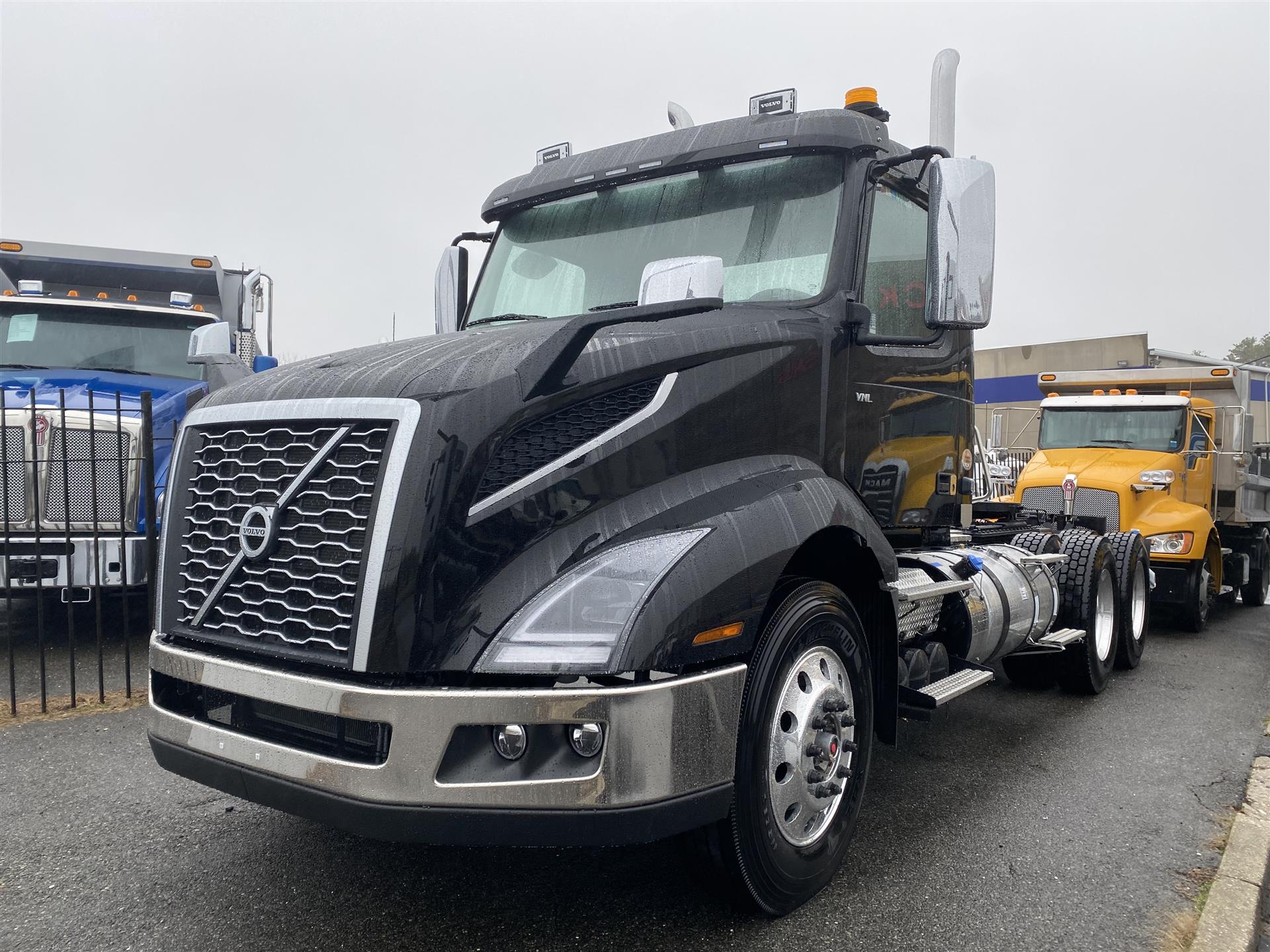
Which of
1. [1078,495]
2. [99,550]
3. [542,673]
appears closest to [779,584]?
[542,673]

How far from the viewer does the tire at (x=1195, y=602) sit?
924 centimetres

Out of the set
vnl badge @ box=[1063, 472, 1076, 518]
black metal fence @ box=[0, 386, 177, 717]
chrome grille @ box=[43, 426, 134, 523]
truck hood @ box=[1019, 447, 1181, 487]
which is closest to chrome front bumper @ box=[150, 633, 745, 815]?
black metal fence @ box=[0, 386, 177, 717]

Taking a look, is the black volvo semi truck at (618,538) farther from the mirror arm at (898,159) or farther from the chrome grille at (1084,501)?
the chrome grille at (1084,501)

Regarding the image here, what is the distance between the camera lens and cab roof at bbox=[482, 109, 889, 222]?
390cm

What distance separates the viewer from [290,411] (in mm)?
2826

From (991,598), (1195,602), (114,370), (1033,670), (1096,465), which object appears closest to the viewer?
(991,598)

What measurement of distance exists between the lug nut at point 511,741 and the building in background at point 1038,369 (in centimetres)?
483

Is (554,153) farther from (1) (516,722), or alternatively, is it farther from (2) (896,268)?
(1) (516,722)

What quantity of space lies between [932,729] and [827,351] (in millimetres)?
2830

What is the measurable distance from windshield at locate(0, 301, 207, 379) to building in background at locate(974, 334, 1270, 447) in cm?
679

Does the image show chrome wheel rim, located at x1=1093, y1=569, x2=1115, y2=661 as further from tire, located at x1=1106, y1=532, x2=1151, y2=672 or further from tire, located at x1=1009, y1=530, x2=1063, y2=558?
tire, located at x1=1009, y1=530, x2=1063, y2=558

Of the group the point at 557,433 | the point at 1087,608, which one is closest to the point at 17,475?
the point at 557,433

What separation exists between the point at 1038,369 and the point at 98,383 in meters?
16.2

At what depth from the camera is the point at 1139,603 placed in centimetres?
752
